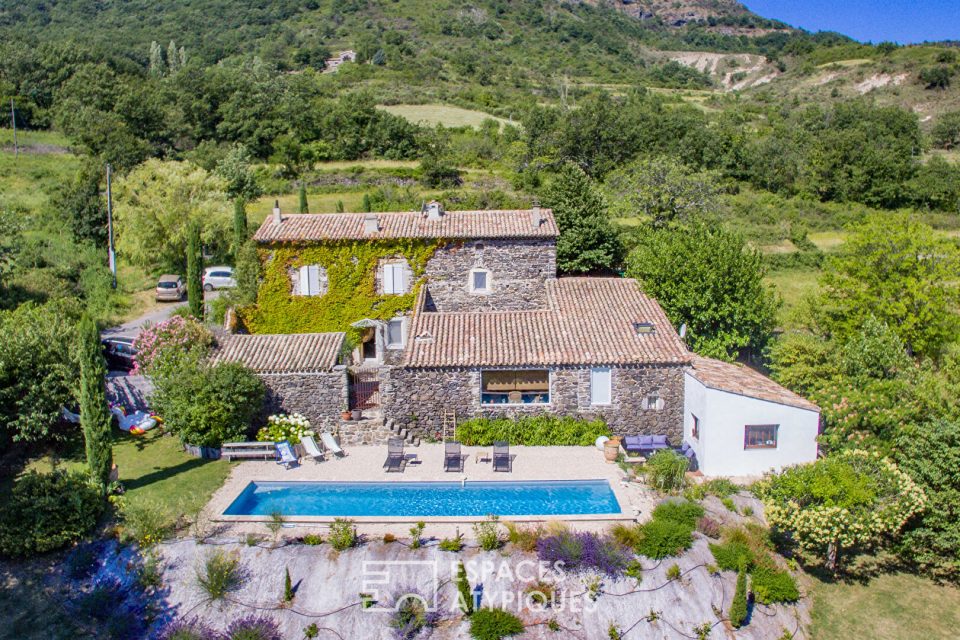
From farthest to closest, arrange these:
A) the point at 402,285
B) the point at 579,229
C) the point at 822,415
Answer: the point at 579,229 < the point at 402,285 < the point at 822,415

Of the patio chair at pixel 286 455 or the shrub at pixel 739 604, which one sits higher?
the patio chair at pixel 286 455

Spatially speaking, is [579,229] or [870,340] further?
[579,229]

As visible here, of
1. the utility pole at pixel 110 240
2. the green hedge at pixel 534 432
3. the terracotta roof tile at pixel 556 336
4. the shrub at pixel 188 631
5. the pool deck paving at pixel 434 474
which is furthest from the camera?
the utility pole at pixel 110 240

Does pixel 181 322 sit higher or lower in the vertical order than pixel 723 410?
higher

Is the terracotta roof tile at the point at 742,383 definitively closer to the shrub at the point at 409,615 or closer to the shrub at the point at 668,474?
the shrub at the point at 668,474

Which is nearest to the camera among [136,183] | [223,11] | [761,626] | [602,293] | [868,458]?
[761,626]

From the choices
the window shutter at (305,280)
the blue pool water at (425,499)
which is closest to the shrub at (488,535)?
the blue pool water at (425,499)

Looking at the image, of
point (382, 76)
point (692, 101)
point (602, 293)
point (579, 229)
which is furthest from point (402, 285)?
point (692, 101)

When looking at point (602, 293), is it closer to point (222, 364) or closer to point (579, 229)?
point (579, 229)
